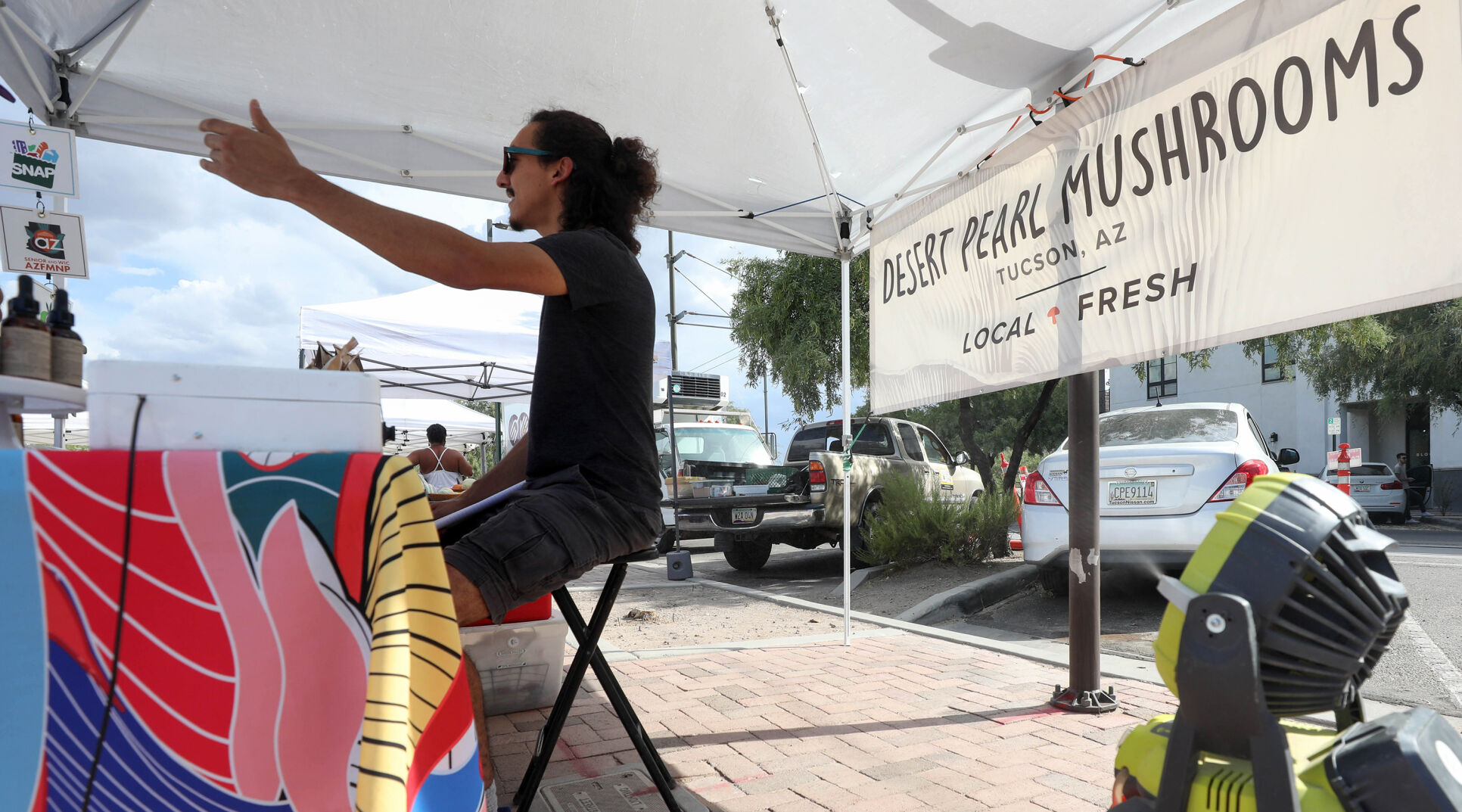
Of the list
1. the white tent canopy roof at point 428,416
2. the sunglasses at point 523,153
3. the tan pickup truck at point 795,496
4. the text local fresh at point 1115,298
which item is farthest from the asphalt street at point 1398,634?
the white tent canopy roof at point 428,416

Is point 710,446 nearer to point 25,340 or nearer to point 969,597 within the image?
point 969,597

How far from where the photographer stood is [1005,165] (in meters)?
3.48

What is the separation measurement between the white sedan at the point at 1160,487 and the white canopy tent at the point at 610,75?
8.22ft

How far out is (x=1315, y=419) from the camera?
2691 centimetres

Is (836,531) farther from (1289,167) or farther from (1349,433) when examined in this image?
(1349,433)

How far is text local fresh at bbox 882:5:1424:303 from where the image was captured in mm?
2193

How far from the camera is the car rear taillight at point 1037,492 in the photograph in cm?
579

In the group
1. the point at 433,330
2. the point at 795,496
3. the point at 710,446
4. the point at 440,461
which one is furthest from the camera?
the point at 710,446

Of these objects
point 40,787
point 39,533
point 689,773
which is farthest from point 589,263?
point 689,773

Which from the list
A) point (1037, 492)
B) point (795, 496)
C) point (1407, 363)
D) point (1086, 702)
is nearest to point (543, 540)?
point (1086, 702)

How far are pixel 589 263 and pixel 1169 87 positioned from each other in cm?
222

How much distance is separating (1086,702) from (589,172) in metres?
2.89

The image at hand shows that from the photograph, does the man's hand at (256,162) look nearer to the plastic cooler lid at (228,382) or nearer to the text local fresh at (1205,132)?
the plastic cooler lid at (228,382)

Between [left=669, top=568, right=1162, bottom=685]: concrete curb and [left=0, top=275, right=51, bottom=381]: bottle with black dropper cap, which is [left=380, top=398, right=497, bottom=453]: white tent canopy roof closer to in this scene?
[left=669, top=568, right=1162, bottom=685]: concrete curb
